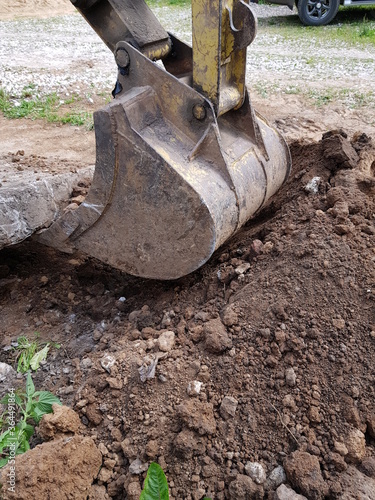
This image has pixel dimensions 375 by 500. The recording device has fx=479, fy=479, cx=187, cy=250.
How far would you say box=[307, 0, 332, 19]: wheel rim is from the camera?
11102 millimetres

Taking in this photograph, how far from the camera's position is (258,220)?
306 cm

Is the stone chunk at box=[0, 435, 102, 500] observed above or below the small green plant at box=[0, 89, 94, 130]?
above

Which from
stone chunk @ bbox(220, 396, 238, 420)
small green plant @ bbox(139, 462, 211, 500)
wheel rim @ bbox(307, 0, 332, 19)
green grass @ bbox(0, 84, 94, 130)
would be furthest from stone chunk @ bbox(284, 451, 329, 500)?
wheel rim @ bbox(307, 0, 332, 19)

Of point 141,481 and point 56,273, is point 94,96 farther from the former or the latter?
point 141,481

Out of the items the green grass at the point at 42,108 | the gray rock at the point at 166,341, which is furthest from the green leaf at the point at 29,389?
the green grass at the point at 42,108

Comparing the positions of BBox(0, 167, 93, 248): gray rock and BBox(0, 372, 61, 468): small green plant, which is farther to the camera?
BBox(0, 167, 93, 248): gray rock

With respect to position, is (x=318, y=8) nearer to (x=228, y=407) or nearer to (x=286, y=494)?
(x=228, y=407)

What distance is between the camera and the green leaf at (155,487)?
5.67 feet

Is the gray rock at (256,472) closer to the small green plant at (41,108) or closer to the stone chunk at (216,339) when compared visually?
the stone chunk at (216,339)

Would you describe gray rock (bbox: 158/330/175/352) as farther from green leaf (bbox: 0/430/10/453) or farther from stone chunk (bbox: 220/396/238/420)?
green leaf (bbox: 0/430/10/453)

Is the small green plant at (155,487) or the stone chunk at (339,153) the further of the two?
the stone chunk at (339,153)

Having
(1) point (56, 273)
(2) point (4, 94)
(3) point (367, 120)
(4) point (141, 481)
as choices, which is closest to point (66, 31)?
(2) point (4, 94)

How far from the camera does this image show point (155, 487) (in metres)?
1.74

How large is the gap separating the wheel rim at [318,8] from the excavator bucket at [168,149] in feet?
33.3
